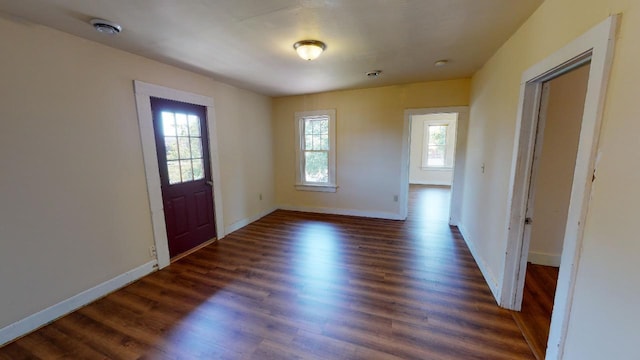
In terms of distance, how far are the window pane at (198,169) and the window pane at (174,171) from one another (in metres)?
0.25

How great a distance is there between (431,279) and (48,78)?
3.98m

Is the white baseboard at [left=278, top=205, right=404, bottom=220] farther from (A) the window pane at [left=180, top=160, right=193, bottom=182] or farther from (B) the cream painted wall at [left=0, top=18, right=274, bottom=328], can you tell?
(B) the cream painted wall at [left=0, top=18, right=274, bottom=328]

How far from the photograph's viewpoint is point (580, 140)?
121cm

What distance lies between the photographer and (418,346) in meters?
1.75

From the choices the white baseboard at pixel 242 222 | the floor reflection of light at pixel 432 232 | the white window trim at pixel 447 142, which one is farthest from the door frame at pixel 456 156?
the white window trim at pixel 447 142

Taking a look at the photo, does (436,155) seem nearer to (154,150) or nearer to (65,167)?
(154,150)

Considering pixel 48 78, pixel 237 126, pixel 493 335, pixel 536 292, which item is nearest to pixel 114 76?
pixel 48 78

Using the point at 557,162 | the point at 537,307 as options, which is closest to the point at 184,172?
the point at 537,307

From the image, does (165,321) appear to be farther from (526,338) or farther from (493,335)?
(526,338)

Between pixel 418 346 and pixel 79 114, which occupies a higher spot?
pixel 79 114

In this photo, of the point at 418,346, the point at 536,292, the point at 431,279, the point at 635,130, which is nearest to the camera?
the point at 635,130

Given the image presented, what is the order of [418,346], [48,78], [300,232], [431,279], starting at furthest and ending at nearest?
[300,232]
[431,279]
[48,78]
[418,346]

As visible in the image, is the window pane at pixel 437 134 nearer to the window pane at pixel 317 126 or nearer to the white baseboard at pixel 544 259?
the window pane at pixel 317 126

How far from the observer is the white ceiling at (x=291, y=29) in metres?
1.68
